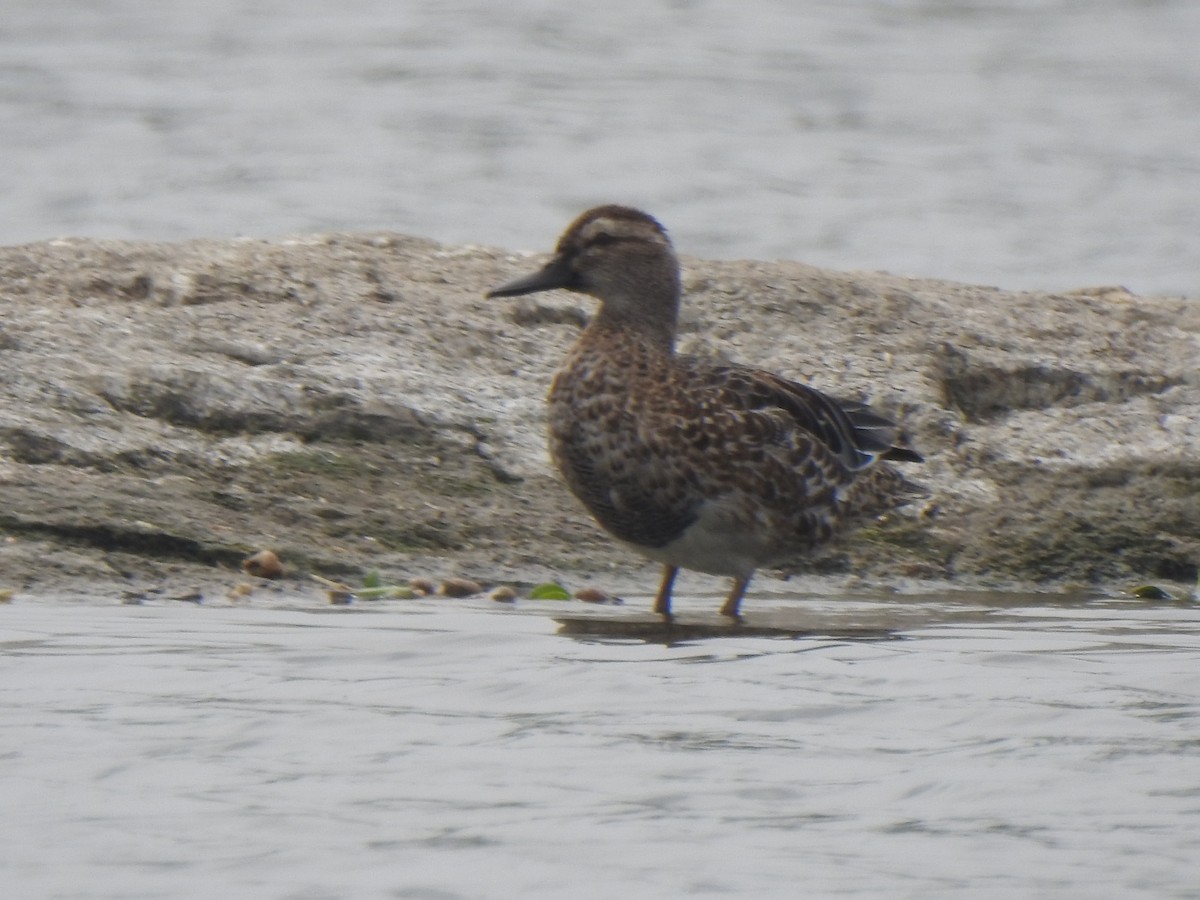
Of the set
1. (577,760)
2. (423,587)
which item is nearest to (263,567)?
(423,587)

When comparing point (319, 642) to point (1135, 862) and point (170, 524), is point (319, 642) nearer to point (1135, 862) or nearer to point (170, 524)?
point (170, 524)

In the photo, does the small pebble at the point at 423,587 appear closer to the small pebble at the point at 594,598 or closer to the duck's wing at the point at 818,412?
the small pebble at the point at 594,598

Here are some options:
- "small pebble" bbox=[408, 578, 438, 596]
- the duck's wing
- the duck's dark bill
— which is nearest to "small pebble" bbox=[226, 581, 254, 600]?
"small pebble" bbox=[408, 578, 438, 596]

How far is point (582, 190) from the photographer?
18.7 metres

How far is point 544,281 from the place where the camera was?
7793 mm

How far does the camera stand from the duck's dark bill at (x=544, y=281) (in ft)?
25.4

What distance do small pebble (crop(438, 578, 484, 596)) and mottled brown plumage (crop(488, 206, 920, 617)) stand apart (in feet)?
1.62

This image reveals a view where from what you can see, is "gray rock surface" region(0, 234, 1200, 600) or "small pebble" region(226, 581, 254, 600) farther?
"gray rock surface" region(0, 234, 1200, 600)

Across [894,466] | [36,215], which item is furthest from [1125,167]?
[894,466]

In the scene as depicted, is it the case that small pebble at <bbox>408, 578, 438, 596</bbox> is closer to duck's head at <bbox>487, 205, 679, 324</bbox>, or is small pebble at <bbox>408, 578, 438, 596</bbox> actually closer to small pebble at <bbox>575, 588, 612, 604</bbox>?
small pebble at <bbox>575, 588, 612, 604</bbox>

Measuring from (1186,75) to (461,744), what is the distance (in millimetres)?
21001

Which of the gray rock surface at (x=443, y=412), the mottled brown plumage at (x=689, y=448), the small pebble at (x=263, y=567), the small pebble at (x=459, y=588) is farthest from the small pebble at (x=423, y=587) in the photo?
the mottled brown plumage at (x=689, y=448)

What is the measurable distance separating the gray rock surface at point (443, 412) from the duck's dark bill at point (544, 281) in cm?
70

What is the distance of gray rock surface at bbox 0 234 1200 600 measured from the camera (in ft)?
24.8
